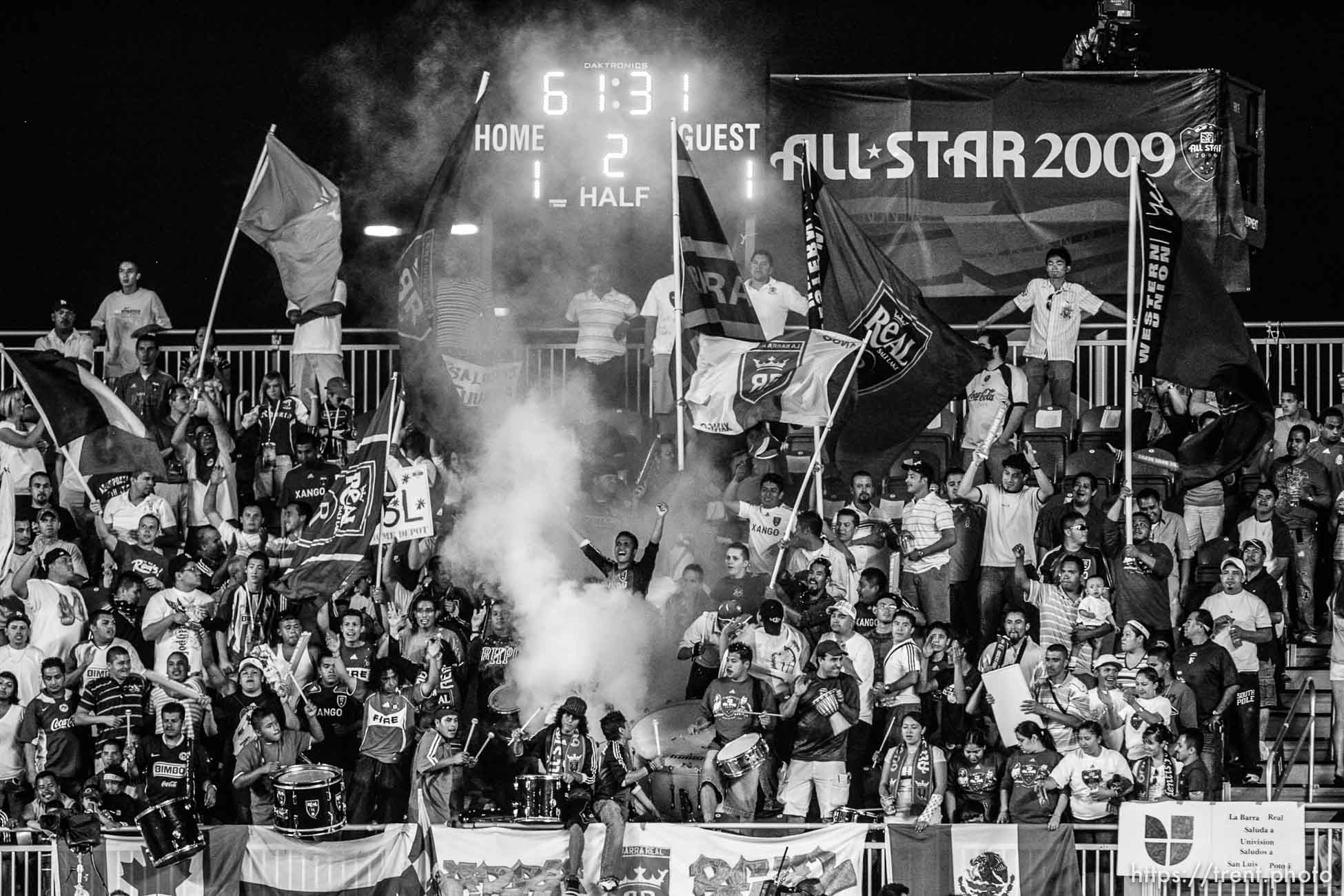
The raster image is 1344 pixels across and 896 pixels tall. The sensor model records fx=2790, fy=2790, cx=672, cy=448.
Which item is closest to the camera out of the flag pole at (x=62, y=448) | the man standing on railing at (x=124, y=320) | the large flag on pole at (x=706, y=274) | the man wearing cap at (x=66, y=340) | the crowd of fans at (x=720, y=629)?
the crowd of fans at (x=720, y=629)

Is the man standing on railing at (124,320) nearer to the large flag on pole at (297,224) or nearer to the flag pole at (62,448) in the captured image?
the large flag on pole at (297,224)

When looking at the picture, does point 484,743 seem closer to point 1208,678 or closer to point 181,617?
point 181,617

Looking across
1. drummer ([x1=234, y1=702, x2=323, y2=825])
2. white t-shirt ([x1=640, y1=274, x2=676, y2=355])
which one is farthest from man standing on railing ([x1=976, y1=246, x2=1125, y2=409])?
drummer ([x1=234, y1=702, x2=323, y2=825])

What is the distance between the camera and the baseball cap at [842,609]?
19250mm

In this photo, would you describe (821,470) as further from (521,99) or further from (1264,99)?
(1264,99)

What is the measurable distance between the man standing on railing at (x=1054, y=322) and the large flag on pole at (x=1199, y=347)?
4.95ft

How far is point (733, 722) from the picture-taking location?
1873 cm

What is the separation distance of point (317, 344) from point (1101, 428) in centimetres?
667

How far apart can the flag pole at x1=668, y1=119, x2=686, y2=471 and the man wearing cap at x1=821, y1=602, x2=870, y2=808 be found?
2.47 metres

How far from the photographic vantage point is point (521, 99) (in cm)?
2495

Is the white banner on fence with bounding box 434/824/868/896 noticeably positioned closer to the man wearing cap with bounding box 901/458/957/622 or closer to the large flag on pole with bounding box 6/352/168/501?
the man wearing cap with bounding box 901/458/957/622

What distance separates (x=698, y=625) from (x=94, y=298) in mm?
9863

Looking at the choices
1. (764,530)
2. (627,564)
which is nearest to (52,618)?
(627,564)

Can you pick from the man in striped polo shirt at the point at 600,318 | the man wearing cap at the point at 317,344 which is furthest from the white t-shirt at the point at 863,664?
the man wearing cap at the point at 317,344
